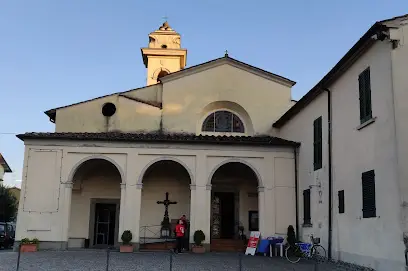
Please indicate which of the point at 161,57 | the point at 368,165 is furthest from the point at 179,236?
the point at 161,57

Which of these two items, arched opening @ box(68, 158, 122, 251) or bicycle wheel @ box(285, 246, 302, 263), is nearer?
bicycle wheel @ box(285, 246, 302, 263)

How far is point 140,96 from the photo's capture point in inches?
982

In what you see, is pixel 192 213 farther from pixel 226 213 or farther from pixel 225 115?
pixel 225 115

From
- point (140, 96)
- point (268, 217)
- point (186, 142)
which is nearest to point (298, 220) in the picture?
point (268, 217)

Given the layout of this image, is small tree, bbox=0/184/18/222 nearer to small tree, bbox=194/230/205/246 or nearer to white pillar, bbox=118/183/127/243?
white pillar, bbox=118/183/127/243

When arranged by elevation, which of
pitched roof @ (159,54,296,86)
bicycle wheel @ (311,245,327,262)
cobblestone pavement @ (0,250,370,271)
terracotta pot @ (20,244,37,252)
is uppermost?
pitched roof @ (159,54,296,86)

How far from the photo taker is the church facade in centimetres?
1288

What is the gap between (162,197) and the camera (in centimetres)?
2309

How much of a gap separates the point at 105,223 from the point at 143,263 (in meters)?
9.02

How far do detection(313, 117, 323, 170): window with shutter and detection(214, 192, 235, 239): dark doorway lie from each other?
6176mm

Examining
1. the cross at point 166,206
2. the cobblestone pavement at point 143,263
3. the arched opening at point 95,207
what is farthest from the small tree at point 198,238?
the arched opening at point 95,207

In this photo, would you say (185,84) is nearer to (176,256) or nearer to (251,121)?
(251,121)

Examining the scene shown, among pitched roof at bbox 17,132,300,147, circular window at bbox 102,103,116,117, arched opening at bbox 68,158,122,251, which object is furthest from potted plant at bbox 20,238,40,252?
circular window at bbox 102,103,116,117

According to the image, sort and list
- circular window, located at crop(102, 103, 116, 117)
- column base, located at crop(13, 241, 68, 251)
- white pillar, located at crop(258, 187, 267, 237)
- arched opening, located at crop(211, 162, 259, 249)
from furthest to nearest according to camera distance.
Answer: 1. circular window, located at crop(102, 103, 116, 117)
2. arched opening, located at crop(211, 162, 259, 249)
3. white pillar, located at crop(258, 187, 267, 237)
4. column base, located at crop(13, 241, 68, 251)
